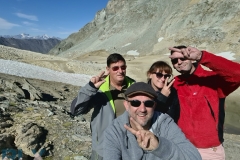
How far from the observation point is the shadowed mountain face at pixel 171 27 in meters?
49.1

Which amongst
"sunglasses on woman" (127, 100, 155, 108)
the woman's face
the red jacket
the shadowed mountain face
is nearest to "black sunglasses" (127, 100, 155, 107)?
"sunglasses on woman" (127, 100, 155, 108)

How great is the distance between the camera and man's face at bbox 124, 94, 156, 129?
3113 millimetres

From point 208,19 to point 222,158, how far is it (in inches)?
2217

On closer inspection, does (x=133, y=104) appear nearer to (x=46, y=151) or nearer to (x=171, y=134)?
(x=171, y=134)

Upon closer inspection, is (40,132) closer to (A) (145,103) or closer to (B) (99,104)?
(B) (99,104)

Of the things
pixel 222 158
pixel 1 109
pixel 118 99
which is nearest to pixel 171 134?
pixel 222 158

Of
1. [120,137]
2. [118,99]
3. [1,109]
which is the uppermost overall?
[118,99]

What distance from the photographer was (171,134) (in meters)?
3.05

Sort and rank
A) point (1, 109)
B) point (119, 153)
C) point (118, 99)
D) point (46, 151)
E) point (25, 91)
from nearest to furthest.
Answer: point (119, 153) < point (118, 99) < point (46, 151) < point (1, 109) < point (25, 91)

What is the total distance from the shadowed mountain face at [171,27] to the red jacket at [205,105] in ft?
143

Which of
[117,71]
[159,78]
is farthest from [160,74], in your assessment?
[117,71]

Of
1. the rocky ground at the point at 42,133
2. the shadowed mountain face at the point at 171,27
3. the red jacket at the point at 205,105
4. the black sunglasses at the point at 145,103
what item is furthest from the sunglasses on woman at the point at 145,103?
the shadowed mountain face at the point at 171,27

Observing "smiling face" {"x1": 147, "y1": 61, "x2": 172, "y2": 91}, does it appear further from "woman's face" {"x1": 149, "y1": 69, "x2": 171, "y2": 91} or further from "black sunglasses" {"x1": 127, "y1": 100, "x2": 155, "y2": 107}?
"black sunglasses" {"x1": 127, "y1": 100, "x2": 155, "y2": 107}

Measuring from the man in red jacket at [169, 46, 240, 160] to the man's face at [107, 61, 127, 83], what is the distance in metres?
1.14
